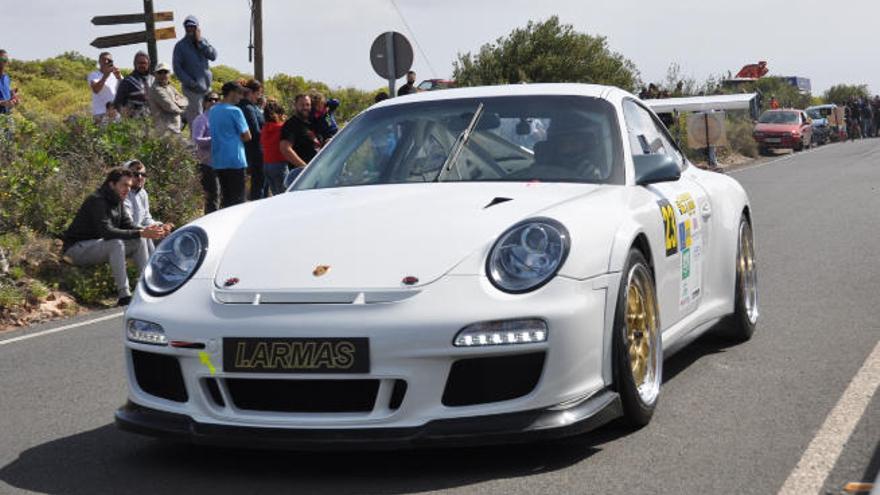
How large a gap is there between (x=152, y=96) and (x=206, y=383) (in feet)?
39.0

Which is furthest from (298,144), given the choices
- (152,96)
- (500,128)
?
(500,128)

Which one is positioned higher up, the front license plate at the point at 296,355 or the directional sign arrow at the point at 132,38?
the directional sign arrow at the point at 132,38

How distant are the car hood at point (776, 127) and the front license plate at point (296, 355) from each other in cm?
4277

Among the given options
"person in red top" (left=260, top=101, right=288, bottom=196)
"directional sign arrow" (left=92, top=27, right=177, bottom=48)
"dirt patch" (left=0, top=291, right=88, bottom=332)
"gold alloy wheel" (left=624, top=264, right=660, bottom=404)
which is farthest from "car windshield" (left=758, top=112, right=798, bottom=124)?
"gold alloy wheel" (left=624, top=264, right=660, bottom=404)

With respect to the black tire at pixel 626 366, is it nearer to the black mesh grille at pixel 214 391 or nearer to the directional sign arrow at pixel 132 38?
the black mesh grille at pixel 214 391

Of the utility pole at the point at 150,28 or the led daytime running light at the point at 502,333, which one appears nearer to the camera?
the led daytime running light at the point at 502,333

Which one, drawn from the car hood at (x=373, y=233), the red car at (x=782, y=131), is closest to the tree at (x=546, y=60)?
the red car at (x=782, y=131)

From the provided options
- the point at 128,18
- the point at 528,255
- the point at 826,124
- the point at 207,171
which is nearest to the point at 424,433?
the point at 528,255

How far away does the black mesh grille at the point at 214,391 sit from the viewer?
5.17 m

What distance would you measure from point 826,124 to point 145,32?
43.6 meters

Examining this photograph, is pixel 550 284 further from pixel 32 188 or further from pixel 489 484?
pixel 32 188

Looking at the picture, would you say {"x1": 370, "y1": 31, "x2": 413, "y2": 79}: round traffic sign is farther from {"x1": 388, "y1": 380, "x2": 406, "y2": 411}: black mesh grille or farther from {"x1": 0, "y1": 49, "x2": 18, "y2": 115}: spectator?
{"x1": 388, "y1": 380, "x2": 406, "y2": 411}: black mesh grille

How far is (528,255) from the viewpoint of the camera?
17.2ft

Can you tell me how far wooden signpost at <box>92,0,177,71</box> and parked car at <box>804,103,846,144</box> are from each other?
38.8m
